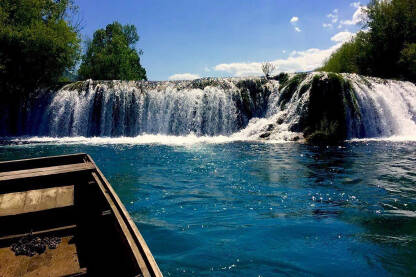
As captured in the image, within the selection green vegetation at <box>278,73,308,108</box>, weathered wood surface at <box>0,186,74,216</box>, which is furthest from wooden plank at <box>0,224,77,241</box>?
green vegetation at <box>278,73,308,108</box>

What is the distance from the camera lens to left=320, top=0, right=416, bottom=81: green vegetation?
33.1 meters

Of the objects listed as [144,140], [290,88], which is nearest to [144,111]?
[144,140]

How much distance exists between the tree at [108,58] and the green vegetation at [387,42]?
29.9 m

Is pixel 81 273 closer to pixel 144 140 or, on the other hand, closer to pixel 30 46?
pixel 144 140

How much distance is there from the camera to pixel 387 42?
113ft

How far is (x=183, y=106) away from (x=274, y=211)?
1805 centimetres

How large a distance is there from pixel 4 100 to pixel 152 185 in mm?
22789

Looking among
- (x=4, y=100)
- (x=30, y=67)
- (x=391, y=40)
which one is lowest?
(x=4, y=100)

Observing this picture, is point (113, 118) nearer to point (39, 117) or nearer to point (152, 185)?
point (39, 117)

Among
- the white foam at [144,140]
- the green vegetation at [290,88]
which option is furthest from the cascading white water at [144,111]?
the green vegetation at [290,88]

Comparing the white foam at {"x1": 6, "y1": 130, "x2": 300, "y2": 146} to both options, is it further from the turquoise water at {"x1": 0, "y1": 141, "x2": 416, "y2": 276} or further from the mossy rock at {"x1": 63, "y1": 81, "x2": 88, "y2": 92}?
the turquoise water at {"x1": 0, "y1": 141, "x2": 416, "y2": 276}

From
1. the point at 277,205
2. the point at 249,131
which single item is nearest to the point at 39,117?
the point at 249,131

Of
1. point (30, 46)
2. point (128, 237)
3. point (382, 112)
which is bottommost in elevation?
point (128, 237)

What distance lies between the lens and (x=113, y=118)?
2562 centimetres
